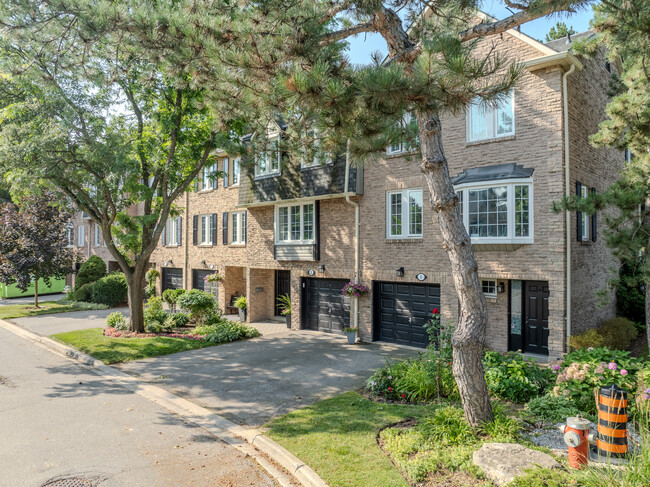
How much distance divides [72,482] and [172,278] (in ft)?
66.3

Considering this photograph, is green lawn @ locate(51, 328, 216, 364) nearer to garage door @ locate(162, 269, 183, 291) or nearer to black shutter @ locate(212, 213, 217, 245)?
black shutter @ locate(212, 213, 217, 245)

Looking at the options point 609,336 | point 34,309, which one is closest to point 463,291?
point 609,336

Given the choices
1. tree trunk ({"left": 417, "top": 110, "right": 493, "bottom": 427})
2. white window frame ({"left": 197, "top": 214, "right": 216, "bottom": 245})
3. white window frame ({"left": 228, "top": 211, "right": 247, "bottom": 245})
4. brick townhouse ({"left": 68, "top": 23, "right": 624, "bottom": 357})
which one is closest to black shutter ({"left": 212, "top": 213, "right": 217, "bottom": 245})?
white window frame ({"left": 197, "top": 214, "right": 216, "bottom": 245})

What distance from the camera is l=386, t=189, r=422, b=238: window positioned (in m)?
13.1

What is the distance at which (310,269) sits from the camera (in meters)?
16.0

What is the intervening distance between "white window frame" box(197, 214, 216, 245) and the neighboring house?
3.74m

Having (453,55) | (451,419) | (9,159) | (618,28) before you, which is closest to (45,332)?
(9,159)

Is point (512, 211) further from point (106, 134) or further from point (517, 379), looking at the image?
point (106, 134)

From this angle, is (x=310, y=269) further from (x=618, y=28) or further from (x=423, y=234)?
(x=618, y=28)

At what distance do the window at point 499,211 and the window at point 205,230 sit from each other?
14168 millimetres

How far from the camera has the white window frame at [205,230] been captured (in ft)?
71.9

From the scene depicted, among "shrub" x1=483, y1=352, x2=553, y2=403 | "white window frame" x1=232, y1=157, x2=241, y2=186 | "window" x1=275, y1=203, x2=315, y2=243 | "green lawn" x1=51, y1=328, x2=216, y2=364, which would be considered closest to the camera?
"shrub" x1=483, y1=352, x2=553, y2=403

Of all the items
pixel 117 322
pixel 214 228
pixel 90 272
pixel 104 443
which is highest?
pixel 214 228

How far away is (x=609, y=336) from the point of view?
11016 millimetres
